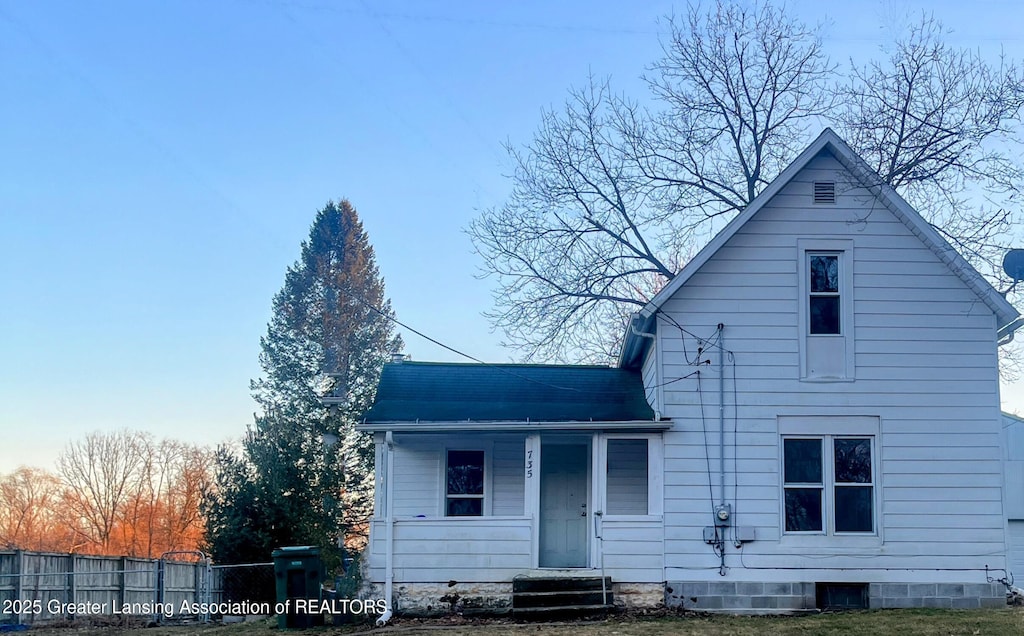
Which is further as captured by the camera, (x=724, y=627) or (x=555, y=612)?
(x=555, y=612)

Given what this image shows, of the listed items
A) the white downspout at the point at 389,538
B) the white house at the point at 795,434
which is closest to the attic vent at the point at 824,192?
the white house at the point at 795,434

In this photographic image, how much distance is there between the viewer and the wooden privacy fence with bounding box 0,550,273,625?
55.2ft

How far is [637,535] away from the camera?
49.8ft

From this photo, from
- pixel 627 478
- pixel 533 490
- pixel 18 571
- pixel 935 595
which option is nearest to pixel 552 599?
pixel 533 490

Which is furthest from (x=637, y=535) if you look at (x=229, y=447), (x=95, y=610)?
(x=229, y=447)

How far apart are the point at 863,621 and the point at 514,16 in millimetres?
9633

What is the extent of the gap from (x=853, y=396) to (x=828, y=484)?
1.38 meters

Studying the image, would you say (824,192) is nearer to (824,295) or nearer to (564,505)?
(824,295)

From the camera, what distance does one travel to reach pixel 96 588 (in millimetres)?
19141

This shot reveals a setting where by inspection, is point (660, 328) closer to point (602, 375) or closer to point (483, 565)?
point (602, 375)

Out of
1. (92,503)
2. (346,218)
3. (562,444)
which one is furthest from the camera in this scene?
(92,503)

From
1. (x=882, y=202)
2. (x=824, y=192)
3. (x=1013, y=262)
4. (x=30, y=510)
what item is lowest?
(x=30, y=510)

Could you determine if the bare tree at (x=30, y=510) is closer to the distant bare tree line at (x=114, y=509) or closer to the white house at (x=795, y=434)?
the distant bare tree line at (x=114, y=509)

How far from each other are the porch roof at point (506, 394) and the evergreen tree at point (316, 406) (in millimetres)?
12242
